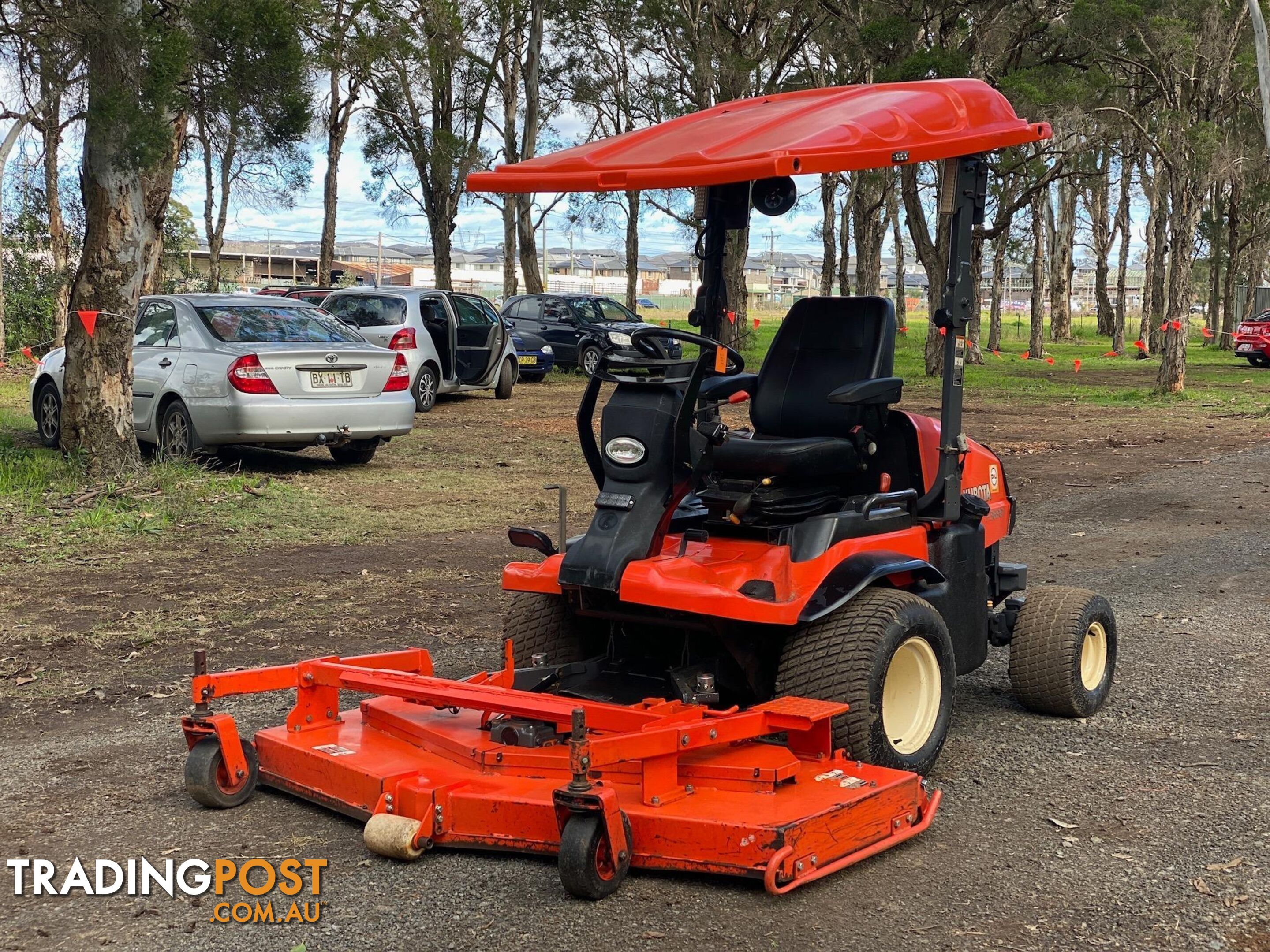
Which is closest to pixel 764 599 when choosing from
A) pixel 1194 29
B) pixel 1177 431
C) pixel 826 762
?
pixel 826 762

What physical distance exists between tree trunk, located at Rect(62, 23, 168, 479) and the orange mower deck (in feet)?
24.1

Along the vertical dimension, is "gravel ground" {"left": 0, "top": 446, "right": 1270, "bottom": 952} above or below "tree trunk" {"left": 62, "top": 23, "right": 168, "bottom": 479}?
below

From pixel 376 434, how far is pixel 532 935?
10.0m

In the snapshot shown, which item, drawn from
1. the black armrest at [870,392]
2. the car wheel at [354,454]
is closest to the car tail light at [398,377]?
the car wheel at [354,454]

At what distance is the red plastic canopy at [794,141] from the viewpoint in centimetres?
480

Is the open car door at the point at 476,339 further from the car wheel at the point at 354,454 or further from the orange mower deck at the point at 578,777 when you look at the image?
the orange mower deck at the point at 578,777

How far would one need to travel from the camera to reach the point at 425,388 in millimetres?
20531

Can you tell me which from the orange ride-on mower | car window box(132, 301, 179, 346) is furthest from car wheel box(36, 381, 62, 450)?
the orange ride-on mower

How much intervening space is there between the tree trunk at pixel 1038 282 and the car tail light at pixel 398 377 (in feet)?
101

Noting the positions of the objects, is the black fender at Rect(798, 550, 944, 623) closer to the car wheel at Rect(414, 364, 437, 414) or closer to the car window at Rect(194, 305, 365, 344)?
the car window at Rect(194, 305, 365, 344)

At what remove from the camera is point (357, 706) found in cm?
616

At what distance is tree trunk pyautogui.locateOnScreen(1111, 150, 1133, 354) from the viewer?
155 ft

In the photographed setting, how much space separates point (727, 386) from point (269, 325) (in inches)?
323

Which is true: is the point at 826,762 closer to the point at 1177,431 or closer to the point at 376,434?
the point at 376,434
